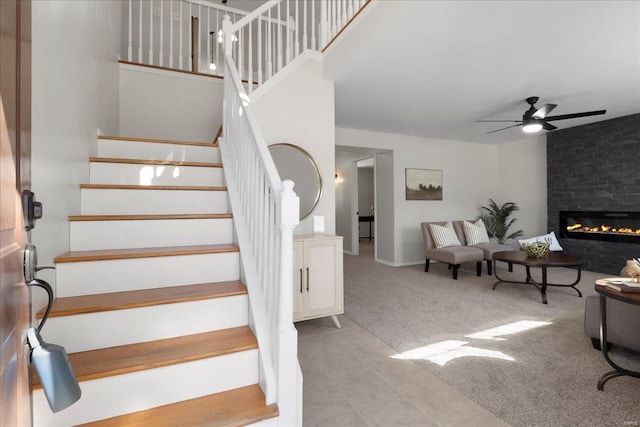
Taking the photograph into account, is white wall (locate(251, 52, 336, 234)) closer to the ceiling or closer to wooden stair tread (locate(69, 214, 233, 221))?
the ceiling

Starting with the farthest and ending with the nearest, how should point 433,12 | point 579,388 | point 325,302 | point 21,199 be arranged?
point 325,302 < point 433,12 < point 579,388 < point 21,199

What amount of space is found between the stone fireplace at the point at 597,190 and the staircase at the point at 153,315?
6.09 metres

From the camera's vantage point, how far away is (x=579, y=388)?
188cm

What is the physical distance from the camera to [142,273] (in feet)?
5.31

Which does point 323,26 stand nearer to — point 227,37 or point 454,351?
point 227,37

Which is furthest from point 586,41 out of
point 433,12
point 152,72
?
point 152,72

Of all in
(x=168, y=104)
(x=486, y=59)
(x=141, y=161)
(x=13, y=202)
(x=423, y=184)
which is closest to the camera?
(x=13, y=202)

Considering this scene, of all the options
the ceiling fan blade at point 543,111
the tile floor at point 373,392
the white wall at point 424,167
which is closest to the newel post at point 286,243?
the tile floor at point 373,392

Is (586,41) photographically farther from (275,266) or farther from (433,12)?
(275,266)

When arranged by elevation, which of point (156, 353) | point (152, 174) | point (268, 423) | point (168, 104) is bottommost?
point (268, 423)

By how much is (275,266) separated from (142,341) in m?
0.73

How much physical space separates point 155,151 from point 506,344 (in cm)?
336

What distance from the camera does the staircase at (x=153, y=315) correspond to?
47.0 inches

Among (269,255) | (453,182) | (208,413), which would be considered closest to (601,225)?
(453,182)
